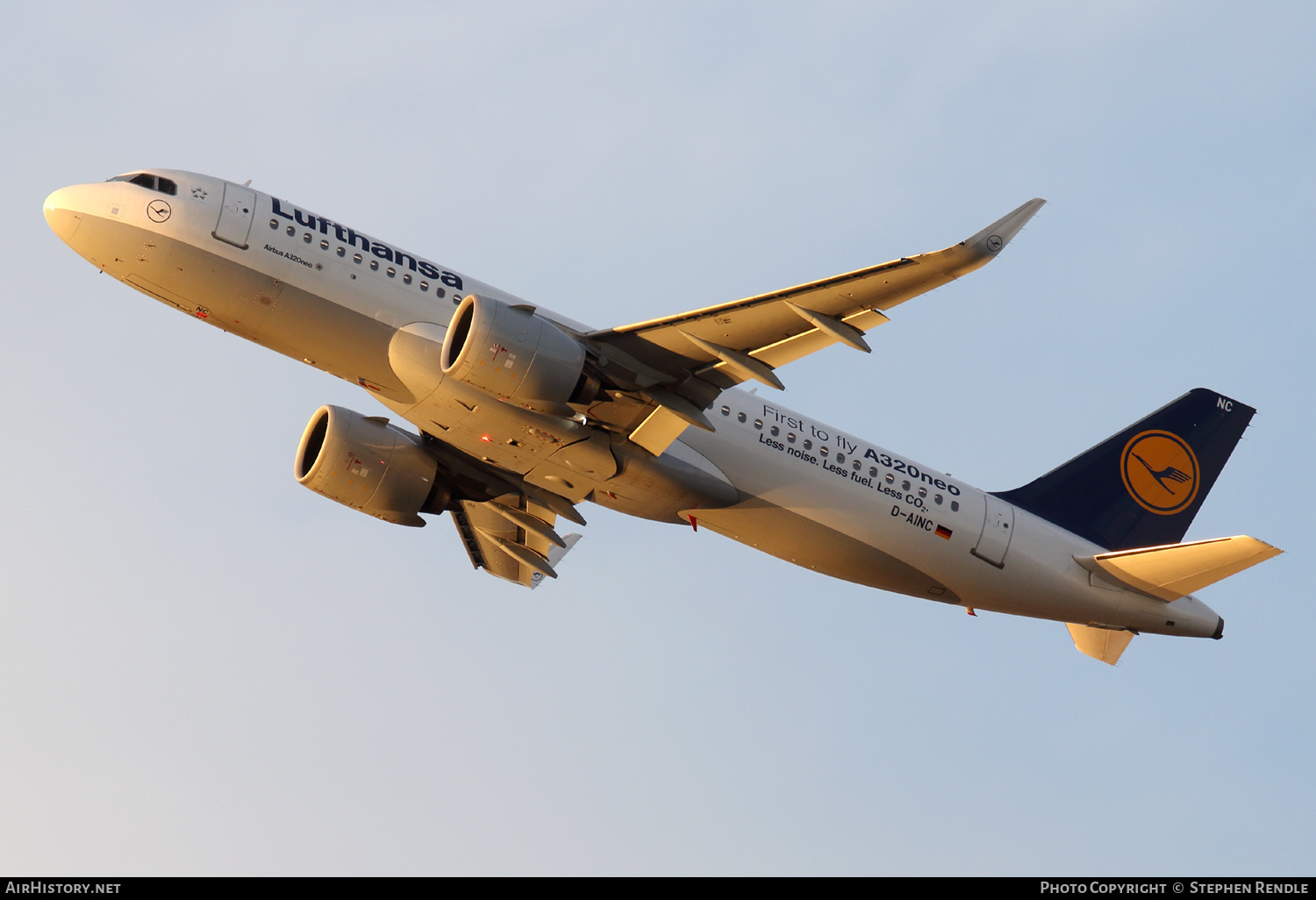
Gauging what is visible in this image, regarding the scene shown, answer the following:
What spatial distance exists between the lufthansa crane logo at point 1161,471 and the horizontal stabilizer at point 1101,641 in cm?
348

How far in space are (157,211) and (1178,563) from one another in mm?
24645

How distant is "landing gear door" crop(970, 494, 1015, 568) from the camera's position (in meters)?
31.7

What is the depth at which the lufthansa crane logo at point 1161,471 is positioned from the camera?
34.6 meters

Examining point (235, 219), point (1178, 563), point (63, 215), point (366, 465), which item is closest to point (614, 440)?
point (366, 465)

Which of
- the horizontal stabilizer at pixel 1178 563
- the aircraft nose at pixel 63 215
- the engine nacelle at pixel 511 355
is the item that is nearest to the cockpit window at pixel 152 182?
the aircraft nose at pixel 63 215

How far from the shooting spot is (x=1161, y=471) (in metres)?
34.9

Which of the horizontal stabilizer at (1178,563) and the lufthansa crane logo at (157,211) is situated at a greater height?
the lufthansa crane logo at (157,211)

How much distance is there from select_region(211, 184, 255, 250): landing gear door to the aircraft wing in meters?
7.65

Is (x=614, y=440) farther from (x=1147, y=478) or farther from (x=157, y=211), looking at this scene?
(x=1147, y=478)

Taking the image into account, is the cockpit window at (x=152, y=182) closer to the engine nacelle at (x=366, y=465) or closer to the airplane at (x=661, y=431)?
the airplane at (x=661, y=431)

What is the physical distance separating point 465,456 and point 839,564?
10.1m

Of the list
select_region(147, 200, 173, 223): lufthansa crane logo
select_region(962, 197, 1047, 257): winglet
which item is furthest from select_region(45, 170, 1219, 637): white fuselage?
select_region(962, 197, 1047, 257): winglet
